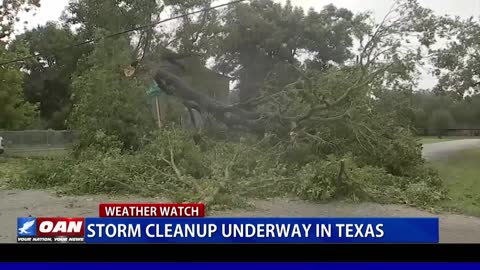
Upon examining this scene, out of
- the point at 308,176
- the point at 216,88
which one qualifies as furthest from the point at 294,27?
the point at 308,176

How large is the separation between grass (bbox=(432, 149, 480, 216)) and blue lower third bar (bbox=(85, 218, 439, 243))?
1.31m

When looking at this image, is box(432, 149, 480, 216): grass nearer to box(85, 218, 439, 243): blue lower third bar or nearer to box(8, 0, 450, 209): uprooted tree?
box(8, 0, 450, 209): uprooted tree

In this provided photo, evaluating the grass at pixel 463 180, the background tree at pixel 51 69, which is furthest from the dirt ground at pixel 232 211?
the background tree at pixel 51 69

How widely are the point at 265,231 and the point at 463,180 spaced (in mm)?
2543

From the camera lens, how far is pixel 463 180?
3.91m

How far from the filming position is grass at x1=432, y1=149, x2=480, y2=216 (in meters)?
3.34

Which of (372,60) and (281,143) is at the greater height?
(372,60)

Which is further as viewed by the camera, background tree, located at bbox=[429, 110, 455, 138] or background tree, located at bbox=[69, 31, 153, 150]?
background tree, located at bbox=[69, 31, 153, 150]

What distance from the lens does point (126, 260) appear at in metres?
1.96

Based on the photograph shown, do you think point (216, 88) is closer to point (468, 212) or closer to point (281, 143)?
point (281, 143)

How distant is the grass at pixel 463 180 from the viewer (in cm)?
334

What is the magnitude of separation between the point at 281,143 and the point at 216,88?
8.47 feet

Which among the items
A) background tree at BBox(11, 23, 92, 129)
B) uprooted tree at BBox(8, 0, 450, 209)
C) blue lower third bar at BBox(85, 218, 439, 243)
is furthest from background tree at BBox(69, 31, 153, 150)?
blue lower third bar at BBox(85, 218, 439, 243)

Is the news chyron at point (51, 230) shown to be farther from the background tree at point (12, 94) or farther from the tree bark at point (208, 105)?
the background tree at point (12, 94)
